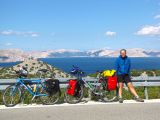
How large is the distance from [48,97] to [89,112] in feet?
6.74

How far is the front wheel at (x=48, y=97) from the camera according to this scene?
11125 mm

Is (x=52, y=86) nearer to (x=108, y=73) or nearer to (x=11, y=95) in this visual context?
(x=11, y=95)

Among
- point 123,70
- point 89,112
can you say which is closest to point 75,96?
point 123,70

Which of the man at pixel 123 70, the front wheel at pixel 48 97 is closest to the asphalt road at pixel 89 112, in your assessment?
the front wheel at pixel 48 97

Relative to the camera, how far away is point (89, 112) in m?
9.52

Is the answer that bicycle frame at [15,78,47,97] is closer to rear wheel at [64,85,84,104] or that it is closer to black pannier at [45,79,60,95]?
black pannier at [45,79,60,95]

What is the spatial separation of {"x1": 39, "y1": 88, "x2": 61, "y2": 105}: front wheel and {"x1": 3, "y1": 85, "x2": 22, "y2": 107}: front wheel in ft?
2.14

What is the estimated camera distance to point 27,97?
38.0 feet

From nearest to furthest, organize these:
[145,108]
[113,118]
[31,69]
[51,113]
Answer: [113,118], [51,113], [145,108], [31,69]

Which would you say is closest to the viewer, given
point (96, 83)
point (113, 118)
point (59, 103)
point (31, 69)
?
point (113, 118)

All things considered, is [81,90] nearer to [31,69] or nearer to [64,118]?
[64,118]

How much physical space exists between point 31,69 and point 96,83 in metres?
22.3

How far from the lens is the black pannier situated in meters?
11.2

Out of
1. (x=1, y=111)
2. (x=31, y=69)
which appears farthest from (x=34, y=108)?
(x=31, y=69)
